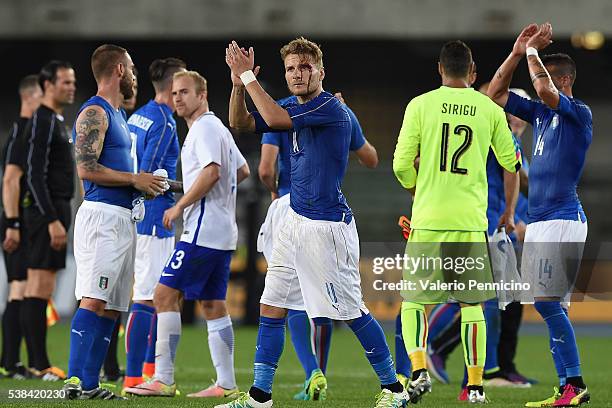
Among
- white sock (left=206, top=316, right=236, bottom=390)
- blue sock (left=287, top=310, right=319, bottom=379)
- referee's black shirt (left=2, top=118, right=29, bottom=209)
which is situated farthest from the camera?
referee's black shirt (left=2, top=118, right=29, bottom=209)

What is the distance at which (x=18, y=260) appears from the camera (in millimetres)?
10320

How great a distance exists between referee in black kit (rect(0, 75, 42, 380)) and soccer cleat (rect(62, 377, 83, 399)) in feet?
8.33

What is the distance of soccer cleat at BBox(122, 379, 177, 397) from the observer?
805cm

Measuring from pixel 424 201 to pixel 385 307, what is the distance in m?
10.8

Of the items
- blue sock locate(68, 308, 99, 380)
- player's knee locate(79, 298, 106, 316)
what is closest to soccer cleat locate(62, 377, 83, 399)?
blue sock locate(68, 308, 99, 380)

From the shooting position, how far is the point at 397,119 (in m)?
25.2

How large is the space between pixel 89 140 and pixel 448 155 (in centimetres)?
227

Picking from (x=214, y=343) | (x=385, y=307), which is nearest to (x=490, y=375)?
(x=214, y=343)

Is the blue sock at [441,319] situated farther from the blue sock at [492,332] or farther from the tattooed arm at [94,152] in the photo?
the tattooed arm at [94,152]

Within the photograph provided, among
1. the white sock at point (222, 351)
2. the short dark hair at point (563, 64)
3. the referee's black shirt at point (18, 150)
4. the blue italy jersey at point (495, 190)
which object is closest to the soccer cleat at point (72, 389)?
the white sock at point (222, 351)

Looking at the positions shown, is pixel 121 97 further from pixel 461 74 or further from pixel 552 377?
pixel 552 377

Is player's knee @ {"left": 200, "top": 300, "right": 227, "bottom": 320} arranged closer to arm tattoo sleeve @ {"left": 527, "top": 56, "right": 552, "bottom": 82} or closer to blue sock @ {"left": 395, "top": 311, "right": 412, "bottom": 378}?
blue sock @ {"left": 395, "top": 311, "right": 412, "bottom": 378}

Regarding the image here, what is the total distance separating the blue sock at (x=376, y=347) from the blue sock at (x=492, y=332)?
2806mm

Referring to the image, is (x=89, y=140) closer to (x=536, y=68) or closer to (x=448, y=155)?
(x=448, y=155)
